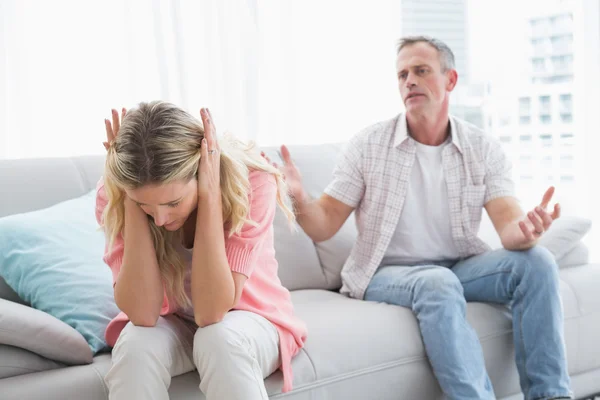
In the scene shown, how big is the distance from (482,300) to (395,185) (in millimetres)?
443

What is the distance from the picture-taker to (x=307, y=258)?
2.44 metres

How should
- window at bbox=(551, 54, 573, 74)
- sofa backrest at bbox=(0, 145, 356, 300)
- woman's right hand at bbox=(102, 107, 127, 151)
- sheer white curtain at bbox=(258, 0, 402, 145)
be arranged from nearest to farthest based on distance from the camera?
woman's right hand at bbox=(102, 107, 127, 151), sofa backrest at bbox=(0, 145, 356, 300), sheer white curtain at bbox=(258, 0, 402, 145), window at bbox=(551, 54, 573, 74)

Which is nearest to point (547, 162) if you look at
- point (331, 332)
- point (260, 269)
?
point (331, 332)

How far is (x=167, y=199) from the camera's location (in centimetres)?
152

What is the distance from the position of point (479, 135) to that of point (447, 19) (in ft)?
6.35

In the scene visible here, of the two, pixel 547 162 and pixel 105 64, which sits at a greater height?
pixel 105 64

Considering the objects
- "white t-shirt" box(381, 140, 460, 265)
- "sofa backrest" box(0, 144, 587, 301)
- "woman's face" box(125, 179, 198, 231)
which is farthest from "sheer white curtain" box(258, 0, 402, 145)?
"woman's face" box(125, 179, 198, 231)

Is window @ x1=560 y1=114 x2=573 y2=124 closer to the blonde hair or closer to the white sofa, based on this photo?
the white sofa

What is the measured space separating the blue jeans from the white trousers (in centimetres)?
53

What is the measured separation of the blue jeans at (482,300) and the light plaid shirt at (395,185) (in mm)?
98

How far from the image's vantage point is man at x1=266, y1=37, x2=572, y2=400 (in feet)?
7.14

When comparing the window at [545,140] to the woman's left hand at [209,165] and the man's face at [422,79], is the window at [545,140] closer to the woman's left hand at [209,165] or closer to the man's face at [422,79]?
the man's face at [422,79]

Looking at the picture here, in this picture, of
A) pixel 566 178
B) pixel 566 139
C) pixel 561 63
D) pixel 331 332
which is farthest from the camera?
pixel 566 178

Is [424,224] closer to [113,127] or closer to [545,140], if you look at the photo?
[113,127]
